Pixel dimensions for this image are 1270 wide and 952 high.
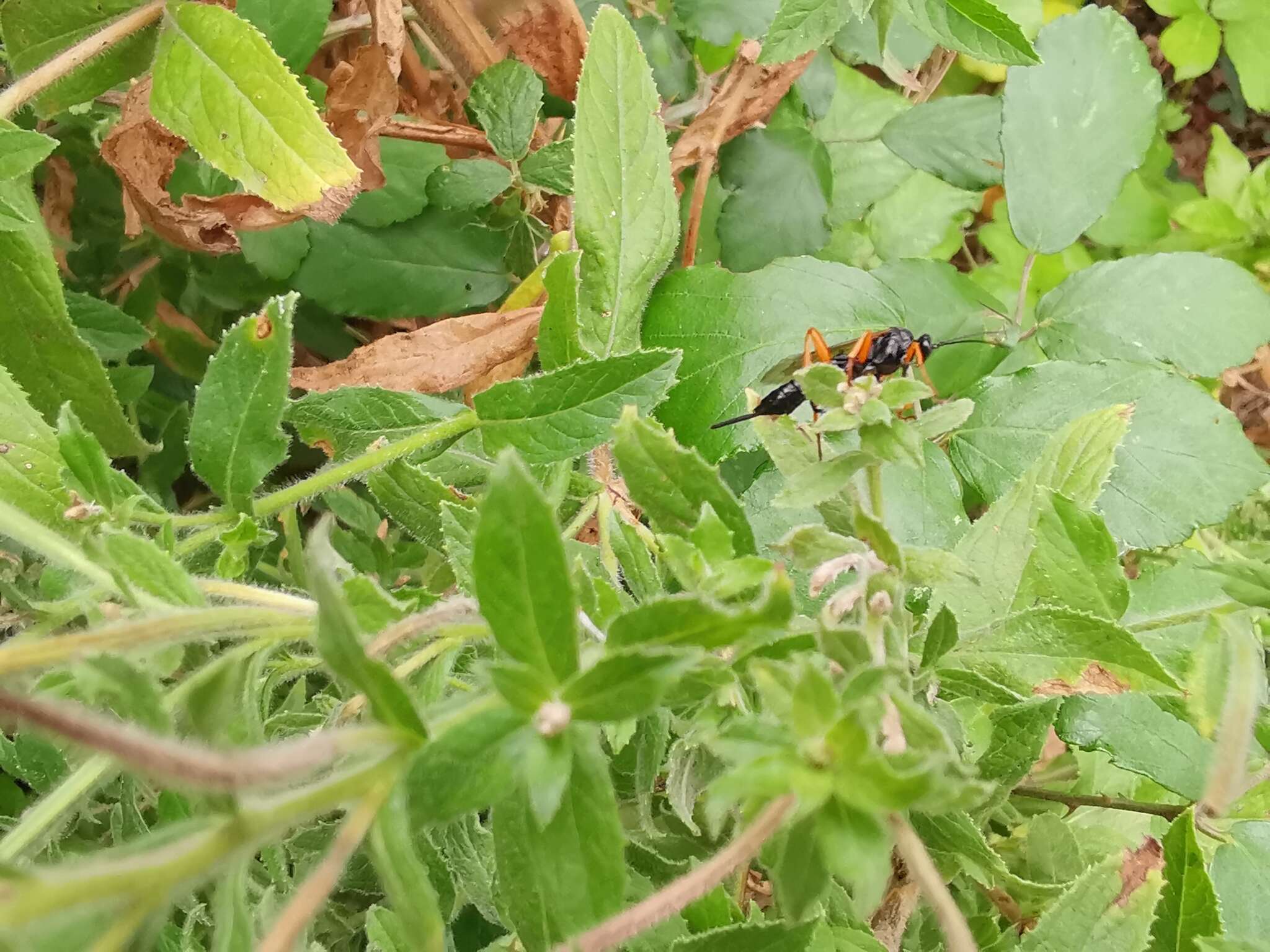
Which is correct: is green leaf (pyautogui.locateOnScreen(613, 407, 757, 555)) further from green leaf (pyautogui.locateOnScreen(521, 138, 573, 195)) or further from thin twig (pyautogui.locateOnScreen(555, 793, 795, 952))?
green leaf (pyautogui.locateOnScreen(521, 138, 573, 195))

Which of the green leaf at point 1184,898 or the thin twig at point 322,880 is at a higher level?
the thin twig at point 322,880

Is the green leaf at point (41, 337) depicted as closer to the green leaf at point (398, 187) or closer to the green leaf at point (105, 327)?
the green leaf at point (105, 327)

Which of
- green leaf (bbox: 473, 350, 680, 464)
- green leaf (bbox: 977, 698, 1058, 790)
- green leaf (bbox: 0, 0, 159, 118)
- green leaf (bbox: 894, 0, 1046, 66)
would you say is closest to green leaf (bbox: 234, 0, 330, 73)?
green leaf (bbox: 0, 0, 159, 118)

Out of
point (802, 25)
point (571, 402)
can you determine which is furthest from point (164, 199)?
point (802, 25)

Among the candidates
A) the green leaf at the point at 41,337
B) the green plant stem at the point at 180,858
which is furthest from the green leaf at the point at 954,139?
the green plant stem at the point at 180,858

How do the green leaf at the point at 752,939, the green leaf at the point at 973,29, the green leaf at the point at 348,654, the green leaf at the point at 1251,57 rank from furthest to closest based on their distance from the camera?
the green leaf at the point at 1251,57, the green leaf at the point at 973,29, the green leaf at the point at 752,939, the green leaf at the point at 348,654

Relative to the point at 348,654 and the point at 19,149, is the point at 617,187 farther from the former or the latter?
the point at 348,654

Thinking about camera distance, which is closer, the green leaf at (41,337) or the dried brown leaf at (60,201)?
the green leaf at (41,337)

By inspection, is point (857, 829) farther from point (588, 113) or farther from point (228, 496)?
point (588, 113)
